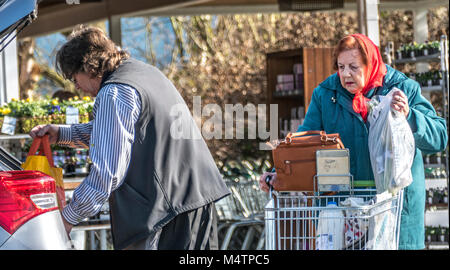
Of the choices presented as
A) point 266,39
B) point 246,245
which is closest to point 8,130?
point 246,245

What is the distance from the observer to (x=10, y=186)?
222cm

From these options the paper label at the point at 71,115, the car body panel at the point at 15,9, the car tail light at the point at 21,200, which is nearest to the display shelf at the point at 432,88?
the paper label at the point at 71,115

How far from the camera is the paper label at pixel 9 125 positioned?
544cm

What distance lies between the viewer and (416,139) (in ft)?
9.46

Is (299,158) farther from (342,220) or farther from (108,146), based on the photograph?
(108,146)

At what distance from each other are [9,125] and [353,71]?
3309 millimetres

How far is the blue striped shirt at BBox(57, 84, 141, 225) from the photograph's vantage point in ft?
8.25

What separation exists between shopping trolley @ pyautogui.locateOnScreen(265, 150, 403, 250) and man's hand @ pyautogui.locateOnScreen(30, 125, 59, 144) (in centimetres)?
97

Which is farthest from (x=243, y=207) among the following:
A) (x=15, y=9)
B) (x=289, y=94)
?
(x=15, y=9)

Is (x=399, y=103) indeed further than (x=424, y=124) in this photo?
No

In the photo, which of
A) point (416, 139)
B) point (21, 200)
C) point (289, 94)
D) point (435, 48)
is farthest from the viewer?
point (289, 94)

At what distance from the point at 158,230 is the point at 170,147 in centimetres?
31

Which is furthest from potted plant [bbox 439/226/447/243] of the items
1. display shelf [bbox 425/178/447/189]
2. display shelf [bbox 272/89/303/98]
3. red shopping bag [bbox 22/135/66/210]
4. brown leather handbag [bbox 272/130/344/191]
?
red shopping bag [bbox 22/135/66/210]

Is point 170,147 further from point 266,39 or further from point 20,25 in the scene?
point 266,39
